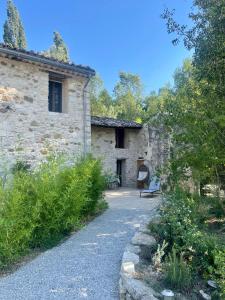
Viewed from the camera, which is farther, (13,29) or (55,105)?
(13,29)

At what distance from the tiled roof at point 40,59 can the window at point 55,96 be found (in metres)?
0.76

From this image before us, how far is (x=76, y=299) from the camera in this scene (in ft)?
11.6

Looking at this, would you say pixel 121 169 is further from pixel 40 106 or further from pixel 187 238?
pixel 187 238

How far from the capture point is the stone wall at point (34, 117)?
9414 mm

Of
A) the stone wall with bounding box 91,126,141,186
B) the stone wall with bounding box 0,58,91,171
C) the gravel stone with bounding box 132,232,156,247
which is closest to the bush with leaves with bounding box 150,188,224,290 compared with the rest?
the gravel stone with bounding box 132,232,156,247

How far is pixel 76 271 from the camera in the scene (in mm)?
4320

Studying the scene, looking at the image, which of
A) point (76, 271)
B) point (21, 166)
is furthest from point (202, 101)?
point (21, 166)

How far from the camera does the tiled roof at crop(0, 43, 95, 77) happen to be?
29.7 feet

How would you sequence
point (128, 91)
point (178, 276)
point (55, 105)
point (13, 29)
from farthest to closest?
point (128, 91), point (13, 29), point (55, 105), point (178, 276)

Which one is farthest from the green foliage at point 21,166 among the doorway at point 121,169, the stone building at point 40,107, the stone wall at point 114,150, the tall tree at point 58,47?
the tall tree at point 58,47

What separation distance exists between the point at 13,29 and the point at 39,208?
24.5 m

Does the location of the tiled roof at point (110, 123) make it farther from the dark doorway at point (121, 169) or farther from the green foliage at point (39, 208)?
the green foliage at point (39, 208)

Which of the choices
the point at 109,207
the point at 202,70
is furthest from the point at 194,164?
the point at 109,207

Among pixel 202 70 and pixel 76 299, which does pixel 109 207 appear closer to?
pixel 202 70
